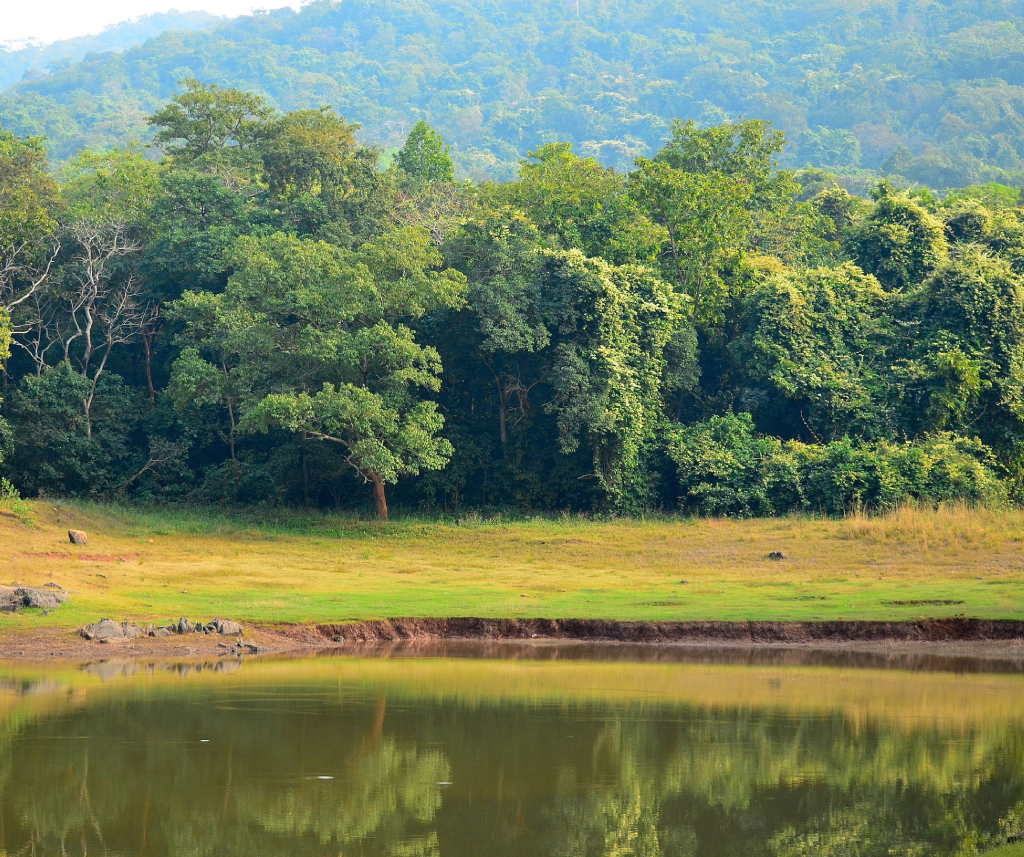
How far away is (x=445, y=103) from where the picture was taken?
506 ft

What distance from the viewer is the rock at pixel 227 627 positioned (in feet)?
66.7

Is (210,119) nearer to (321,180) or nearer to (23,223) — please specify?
(321,180)

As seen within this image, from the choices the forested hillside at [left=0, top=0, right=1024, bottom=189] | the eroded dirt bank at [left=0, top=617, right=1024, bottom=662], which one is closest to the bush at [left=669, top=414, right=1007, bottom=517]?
the eroded dirt bank at [left=0, top=617, right=1024, bottom=662]

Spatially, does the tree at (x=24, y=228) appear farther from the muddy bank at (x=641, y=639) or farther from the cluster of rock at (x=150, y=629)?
the muddy bank at (x=641, y=639)

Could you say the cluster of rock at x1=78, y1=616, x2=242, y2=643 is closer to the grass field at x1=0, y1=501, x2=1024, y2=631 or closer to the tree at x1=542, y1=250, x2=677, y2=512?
the grass field at x1=0, y1=501, x2=1024, y2=631

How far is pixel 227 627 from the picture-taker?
66.9ft

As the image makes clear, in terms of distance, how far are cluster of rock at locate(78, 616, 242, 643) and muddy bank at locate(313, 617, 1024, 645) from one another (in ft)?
6.12

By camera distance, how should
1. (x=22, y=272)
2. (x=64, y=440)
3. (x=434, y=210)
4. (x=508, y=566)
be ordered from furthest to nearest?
(x=434, y=210) → (x=22, y=272) → (x=64, y=440) → (x=508, y=566)

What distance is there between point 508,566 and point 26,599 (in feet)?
42.1

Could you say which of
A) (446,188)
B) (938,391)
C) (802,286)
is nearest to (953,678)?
(938,391)

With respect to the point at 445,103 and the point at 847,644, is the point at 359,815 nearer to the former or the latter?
the point at 847,644

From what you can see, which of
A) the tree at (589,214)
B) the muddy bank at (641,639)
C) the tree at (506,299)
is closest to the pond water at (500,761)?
the muddy bank at (641,639)

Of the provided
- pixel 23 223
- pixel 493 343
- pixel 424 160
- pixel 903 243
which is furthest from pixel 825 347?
pixel 23 223

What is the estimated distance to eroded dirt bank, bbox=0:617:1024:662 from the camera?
68.9ft
